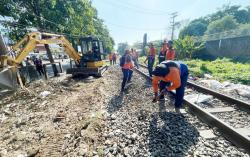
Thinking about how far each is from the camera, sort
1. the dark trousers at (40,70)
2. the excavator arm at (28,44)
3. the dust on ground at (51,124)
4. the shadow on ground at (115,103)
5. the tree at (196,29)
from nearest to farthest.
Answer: the dust on ground at (51,124), the shadow on ground at (115,103), the excavator arm at (28,44), the dark trousers at (40,70), the tree at (196,29)

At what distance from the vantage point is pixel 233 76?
27.2ft

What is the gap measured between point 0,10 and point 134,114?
41.2 feet

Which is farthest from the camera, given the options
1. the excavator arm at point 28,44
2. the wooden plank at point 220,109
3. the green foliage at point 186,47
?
the green foliage at point 186,47

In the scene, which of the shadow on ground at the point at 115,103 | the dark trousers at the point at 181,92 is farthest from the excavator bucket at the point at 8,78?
the dark trousers at the point at 181,92

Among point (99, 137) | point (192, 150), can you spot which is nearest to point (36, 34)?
point (99, 137)

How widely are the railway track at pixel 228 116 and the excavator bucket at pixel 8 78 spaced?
20.2 feet

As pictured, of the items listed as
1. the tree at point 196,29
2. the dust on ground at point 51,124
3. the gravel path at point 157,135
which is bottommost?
the dust on ground at point 51,124

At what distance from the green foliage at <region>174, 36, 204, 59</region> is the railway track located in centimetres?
1713

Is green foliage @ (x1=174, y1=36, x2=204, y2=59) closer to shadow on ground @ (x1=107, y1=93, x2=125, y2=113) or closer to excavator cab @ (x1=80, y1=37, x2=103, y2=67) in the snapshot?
excavator cab @ (x1=80, y1=37, x2=103, y2=67)

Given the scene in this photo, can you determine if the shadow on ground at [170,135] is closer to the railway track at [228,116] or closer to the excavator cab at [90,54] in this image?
the railway track at [228,116]

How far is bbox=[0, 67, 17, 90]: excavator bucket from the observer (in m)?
5.82

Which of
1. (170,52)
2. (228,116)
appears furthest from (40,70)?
(228,116)

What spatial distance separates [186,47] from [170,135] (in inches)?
796

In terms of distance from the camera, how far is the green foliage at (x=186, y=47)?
2120 cm
